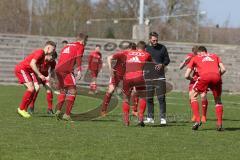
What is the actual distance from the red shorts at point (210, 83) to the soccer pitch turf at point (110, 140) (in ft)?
2.72

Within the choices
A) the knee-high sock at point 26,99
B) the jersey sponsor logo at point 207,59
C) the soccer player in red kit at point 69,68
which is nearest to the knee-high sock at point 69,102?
the soccer player in red kit at point 69,68

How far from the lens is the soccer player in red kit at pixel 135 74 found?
47.1 ft

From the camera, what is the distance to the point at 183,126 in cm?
1491

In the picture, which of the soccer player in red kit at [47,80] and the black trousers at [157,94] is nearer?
the black trousers at [157,94]

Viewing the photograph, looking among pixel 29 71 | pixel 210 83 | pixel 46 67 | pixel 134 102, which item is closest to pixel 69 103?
pixel 29 71

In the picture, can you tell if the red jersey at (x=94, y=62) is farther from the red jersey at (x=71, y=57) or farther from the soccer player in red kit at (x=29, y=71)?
the soccer player in red kit at (x=29, y=71)

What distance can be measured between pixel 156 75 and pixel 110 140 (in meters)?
4.29

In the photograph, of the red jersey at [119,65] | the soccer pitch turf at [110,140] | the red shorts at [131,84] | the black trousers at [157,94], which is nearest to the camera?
the soccer pitch turf at [110,140]

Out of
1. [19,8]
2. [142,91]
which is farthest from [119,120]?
[19,8]

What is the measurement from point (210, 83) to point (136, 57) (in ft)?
5.42

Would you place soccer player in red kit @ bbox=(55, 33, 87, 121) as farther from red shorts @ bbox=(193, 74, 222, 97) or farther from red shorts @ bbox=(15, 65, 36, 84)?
red shorts @ bbox=(193, 74, 222, 97)

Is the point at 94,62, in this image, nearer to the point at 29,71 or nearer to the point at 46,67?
the point at 46,67

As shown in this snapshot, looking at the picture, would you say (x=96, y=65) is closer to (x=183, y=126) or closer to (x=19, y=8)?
(x=183, y=126)

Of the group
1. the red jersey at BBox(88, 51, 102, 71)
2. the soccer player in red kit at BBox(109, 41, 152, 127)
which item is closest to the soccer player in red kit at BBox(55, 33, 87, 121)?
the soccer player in red kit at BBox(109, 41, 152, 127)
